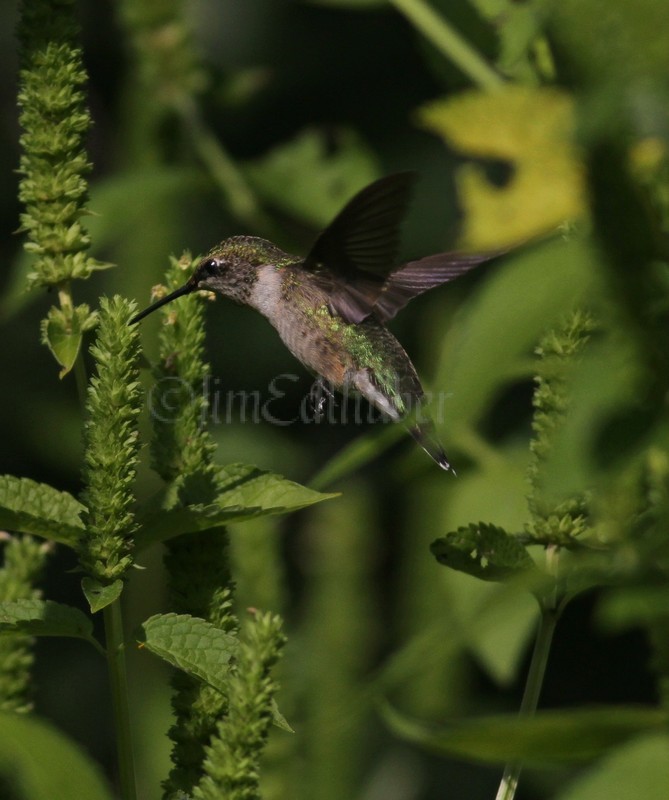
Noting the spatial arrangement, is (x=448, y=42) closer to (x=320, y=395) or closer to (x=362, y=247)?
(x=362, y=247)

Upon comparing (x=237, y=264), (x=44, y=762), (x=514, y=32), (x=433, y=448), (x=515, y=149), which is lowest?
(x=433, y=448)

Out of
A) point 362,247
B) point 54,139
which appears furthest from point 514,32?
point 54,139

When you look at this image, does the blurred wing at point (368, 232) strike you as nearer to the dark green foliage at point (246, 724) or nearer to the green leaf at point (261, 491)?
the green leaf at point (261, 491)

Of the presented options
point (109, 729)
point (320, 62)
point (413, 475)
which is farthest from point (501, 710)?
point (320, 62)

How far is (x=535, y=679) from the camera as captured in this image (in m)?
1.45

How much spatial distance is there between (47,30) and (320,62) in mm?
4989

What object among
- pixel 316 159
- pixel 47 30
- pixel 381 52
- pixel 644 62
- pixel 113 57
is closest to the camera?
pixel 644 62

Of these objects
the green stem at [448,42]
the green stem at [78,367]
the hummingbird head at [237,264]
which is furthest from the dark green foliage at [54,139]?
the green stem at [448,42]

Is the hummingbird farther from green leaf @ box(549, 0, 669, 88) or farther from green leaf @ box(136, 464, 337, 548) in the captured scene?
green leaf @ box(549, 0, 669, 88)

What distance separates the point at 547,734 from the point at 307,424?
16.5 feet

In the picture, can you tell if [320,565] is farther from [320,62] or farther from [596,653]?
[320,62]

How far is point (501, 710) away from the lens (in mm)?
5047

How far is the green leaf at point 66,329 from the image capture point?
172 centimetres

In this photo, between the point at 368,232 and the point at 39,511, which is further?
the point at 368,232
